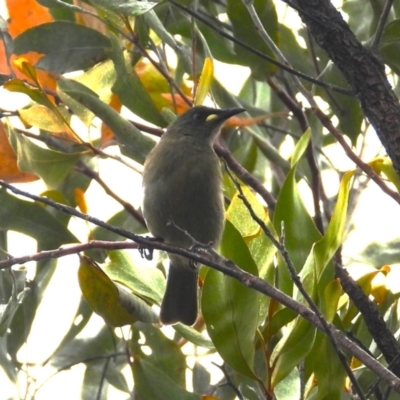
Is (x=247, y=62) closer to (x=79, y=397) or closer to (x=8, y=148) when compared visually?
(x=8, y=148)

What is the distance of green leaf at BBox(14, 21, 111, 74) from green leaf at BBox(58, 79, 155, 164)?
27cm

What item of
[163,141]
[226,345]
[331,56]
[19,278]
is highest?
[163,141]

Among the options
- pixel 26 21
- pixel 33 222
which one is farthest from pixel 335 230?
pixel 26 21

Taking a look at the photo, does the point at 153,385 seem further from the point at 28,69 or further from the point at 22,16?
the point at 22,16

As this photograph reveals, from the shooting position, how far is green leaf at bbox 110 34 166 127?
3355 millimetres

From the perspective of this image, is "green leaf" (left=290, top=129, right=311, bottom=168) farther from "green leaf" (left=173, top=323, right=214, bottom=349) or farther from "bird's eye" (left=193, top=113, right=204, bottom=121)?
"bird's eye" (left=193, top=113, right=204, bottom=121)

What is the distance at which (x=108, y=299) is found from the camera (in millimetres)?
2779

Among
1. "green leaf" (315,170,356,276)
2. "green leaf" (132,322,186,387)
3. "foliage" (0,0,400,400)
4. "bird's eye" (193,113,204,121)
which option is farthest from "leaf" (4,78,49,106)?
"green leaf" (315,170,356,276)

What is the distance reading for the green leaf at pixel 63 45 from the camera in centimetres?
347

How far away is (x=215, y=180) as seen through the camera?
154 inches

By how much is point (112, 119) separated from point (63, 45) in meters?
0.57

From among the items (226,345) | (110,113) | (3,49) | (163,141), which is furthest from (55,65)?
(226,345)

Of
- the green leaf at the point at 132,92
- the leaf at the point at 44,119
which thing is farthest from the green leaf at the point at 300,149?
the leaf at the point at 44,119

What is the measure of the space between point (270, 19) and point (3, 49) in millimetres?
1194
